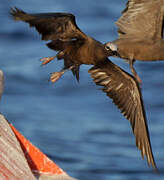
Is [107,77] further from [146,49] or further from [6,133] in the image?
→ [6,133]

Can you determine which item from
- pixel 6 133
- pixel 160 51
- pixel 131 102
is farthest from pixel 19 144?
pixel 160 51

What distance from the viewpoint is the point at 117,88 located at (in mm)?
7375

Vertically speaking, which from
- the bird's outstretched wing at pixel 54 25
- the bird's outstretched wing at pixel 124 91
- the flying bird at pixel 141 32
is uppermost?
the bird's outstretched wing at pixel 54 25

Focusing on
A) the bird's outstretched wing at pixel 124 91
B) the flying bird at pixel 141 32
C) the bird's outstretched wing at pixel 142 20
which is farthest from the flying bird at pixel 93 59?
the bird's outstretched wing at pixel 142 20

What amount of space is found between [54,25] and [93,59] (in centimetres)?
73

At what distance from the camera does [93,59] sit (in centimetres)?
664

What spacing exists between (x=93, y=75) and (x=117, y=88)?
318 millimetres

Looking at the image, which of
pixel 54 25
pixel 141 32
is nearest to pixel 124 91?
pixel 141 32

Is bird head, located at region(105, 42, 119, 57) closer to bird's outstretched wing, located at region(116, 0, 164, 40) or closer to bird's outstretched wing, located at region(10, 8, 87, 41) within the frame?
bird's outstretched wing, located at region(10, 8, 87, 41)

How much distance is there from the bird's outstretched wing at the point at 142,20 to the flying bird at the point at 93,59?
47 centimetres

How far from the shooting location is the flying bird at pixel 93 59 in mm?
6039

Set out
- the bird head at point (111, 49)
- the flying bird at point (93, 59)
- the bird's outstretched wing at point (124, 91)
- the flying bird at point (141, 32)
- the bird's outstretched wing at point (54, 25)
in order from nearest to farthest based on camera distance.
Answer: the bird's outstretched wing at point (54, 25), the flying bird at point (93, 59), the bird head at point (111, 49), the flying bird at point (141, 32), the bird's outstretched wing at point (124, 91)

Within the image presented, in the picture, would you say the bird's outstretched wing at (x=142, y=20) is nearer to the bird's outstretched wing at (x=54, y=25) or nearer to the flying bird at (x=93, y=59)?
the flying bird at (x=93, y=59)

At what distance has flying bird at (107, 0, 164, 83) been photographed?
22.5ft
